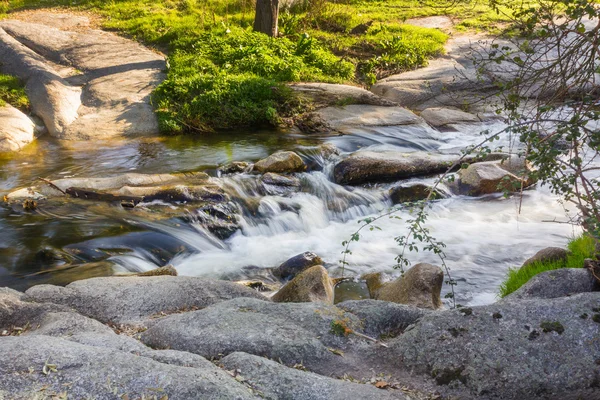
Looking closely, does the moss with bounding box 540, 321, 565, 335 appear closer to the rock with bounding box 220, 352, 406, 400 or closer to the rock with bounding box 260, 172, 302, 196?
the rock with bounding box 220, 352, 406, 400

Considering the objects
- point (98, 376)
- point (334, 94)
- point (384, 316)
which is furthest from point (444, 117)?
point (98, 376)

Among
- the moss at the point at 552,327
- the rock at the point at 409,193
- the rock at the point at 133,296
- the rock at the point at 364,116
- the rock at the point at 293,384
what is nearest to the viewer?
the rock at the point at 293,384

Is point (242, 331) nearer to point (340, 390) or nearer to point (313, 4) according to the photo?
point (340, 390)

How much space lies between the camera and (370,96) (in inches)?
553

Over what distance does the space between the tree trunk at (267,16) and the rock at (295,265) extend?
403 inches

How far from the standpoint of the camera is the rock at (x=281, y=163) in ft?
33.7

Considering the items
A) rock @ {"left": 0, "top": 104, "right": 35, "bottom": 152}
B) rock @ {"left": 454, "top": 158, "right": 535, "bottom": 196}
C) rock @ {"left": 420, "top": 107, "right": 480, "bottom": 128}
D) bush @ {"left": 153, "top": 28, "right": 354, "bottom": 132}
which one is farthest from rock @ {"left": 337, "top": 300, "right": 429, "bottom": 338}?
rock @ {"left": 420, "top": 107, "right": 480, "bottom": 128}

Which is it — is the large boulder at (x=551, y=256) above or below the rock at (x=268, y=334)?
below

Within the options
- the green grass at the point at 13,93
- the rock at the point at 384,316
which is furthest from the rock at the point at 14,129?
the rock at the point at 384,316

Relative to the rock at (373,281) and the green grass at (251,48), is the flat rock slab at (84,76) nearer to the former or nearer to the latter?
the green grass at (251,48)

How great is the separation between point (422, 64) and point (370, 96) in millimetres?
3434

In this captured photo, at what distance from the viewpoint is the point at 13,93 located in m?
13.0

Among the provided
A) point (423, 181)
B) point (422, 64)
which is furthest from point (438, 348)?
point (422, 64)

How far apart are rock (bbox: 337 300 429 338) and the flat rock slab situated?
29.9 feet
